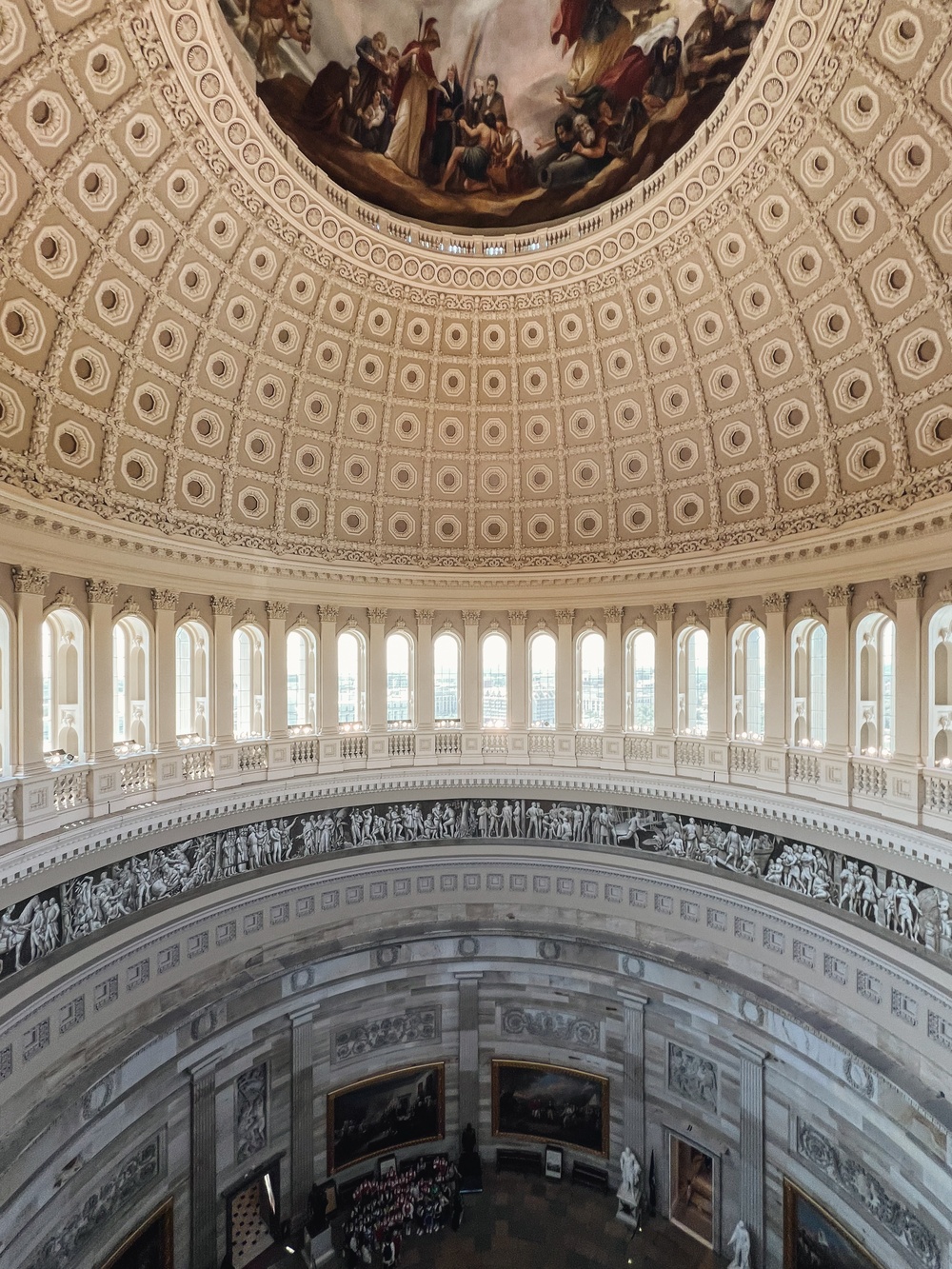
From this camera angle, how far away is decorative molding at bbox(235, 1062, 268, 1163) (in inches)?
642

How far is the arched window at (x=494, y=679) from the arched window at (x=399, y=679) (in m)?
2.36

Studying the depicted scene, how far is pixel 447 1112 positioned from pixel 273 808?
10.8m

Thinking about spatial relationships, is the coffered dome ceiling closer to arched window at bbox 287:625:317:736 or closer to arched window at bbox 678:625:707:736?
arched window at bbox 287:625:317:736

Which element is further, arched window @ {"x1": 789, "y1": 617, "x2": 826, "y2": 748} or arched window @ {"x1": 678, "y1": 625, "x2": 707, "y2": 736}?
arched window @ {"x1": 678, "y1": 625, "x2": 707, "y2": 736}

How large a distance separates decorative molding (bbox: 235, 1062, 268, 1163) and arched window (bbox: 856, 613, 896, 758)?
16.7 metres

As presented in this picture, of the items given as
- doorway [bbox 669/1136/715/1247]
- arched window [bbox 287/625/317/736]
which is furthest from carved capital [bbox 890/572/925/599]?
doorway [bbox 669/1136/715/1247]

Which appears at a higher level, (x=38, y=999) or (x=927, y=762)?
(x=927, y=762)

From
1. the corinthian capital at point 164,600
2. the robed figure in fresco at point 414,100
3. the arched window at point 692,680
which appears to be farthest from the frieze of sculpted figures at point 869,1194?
the robed figure in fresco at point 414,100

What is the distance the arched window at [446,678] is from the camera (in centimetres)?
2067

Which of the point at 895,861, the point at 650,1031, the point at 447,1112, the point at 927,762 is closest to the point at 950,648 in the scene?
the point at 927,762

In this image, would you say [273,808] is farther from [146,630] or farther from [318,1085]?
[318,1085]

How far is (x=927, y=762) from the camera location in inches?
512

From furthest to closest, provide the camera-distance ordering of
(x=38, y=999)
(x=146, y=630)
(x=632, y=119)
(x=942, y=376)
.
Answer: (x=146, y=630) < (x=632, y=119) < (x=942, y=376) < (x=38, y=999)

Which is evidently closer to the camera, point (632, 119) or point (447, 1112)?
point (632, 119)
